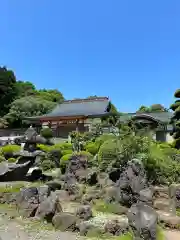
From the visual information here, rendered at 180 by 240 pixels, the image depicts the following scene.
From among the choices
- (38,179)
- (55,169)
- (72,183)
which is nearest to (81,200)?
(72,183)

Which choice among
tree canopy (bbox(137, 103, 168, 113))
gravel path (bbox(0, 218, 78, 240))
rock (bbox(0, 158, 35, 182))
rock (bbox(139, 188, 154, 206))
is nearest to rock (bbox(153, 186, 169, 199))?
rock (bbox(139, 188, 154, 206))

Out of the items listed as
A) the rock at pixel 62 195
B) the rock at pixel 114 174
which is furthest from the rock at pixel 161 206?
the rock at pixel 62 195

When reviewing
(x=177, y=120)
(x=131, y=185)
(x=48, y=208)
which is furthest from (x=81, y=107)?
(x=48, y=208)

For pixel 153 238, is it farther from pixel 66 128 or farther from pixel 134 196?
pixel 66 128

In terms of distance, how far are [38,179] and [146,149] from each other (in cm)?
489

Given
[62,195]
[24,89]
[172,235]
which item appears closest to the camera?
[172,235]

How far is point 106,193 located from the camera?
914cm

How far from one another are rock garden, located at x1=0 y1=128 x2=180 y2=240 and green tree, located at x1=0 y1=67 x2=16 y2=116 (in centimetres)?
2764

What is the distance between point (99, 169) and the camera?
11.8 m

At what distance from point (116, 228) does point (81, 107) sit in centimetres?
2813

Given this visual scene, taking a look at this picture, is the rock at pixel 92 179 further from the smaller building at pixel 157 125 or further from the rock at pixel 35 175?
the smaller building at pixel 157 125

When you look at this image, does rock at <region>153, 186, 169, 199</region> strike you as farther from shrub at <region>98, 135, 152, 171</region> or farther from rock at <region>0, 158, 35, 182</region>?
rock at <region>0, 158, 35, 182</region>

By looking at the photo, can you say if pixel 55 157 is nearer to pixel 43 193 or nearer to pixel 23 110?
pixel 43 193

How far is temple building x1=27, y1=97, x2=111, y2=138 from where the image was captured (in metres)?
29.3
